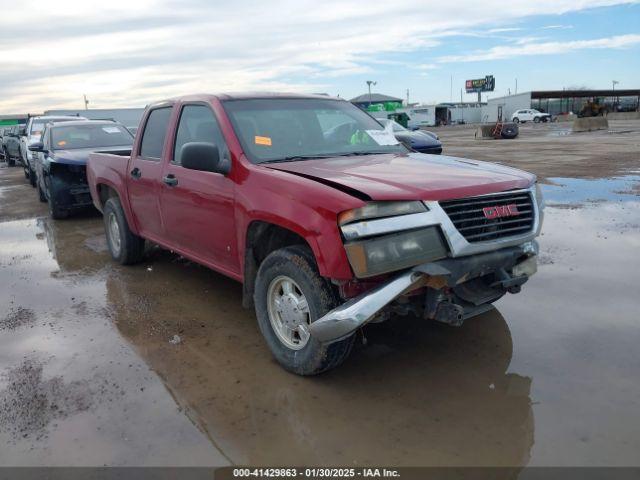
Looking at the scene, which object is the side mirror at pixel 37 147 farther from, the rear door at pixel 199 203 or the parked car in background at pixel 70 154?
the rear door at pixel 199 203

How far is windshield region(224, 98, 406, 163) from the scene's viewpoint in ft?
14.1

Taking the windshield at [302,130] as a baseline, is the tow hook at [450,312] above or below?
below

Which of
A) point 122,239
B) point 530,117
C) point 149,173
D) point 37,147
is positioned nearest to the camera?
point 149,173

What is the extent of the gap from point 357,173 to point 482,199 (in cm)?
81

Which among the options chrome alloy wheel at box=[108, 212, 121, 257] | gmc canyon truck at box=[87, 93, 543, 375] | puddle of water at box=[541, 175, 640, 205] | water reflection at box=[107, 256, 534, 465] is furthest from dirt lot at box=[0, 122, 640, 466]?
puddle of water at box=[541, 175, 640, 205]

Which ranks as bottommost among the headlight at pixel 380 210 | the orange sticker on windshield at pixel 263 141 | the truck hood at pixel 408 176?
the headlight at pixel 380 210

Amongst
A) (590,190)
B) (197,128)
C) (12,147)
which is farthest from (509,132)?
(197,128)

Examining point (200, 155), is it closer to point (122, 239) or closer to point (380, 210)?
point (380, 210)

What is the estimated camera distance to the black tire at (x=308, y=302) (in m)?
3.40

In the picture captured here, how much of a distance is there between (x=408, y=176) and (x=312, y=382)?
1471 mm

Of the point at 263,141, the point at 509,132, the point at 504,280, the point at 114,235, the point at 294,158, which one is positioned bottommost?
the point at 114,235

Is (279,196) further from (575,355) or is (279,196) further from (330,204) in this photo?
(575,355)

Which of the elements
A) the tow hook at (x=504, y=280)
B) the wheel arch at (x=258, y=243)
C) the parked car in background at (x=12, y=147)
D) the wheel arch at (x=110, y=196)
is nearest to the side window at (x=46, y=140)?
the wheel arch at (x=110, y=196)

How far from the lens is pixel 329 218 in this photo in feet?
10.5
